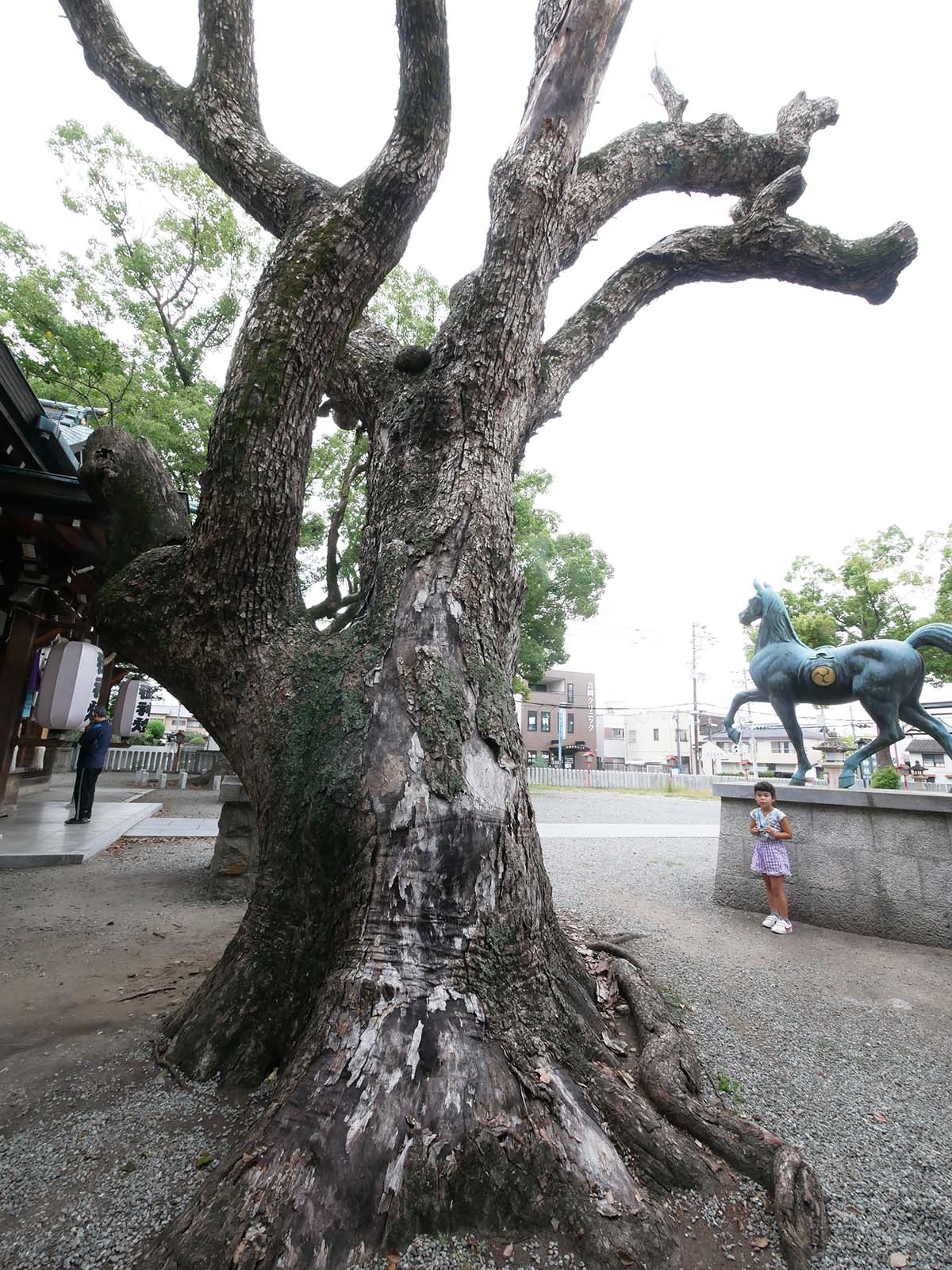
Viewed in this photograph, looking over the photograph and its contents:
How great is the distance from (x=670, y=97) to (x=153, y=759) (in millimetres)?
21113

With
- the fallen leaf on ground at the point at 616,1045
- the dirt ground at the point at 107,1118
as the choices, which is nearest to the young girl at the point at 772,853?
the fallen leaf on ground at the point at 616,1045

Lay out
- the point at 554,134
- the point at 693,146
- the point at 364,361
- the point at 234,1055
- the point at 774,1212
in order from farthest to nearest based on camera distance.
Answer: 1. the point at 693,146
2. the point at 364,361
3. the point at 554,134
4. the point at 234,1055
5. the point at 774,1212

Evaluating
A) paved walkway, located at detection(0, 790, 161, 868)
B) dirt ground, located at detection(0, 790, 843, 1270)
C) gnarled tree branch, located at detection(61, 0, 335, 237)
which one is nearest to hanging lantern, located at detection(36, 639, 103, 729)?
paved walkway, located at detection(0, 790, 161, 868)

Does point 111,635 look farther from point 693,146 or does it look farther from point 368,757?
point 693,146

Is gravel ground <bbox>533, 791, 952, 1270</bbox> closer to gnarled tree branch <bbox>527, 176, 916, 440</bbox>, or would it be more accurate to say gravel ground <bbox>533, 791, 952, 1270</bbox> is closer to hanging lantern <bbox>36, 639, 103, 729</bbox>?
gnarled tree branch <bbox>527, 176, 916, 440</bbox>

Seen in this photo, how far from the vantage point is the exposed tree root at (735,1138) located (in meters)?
1.60

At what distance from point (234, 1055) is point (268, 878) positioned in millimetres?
638

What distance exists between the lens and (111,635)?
8.89 ft

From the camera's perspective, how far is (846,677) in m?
5.73

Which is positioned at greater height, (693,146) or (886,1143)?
(693,146)

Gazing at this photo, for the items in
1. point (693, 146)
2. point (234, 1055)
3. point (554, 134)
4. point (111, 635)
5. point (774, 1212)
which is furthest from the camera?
point (693, 146)

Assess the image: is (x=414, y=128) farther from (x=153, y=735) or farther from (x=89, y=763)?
(x=153, y=735)

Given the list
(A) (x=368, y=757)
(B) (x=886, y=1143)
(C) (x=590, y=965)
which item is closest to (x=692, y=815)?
(C) (x=590, y=965)

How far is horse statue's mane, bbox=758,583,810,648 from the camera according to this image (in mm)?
6148
